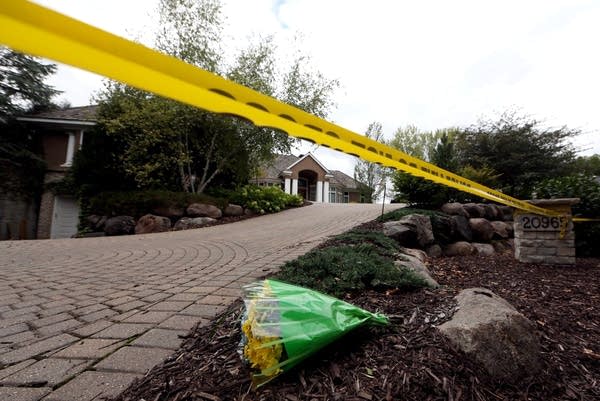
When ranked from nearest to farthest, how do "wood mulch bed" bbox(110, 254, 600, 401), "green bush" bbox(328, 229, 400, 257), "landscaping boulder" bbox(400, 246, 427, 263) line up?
"wood mulch bed" bbox(110, 254, 600, 401)
"green bush" bbox(328, 229, 400, 257)
"landscaping boulder" bbox(400, 246, 427, 263)

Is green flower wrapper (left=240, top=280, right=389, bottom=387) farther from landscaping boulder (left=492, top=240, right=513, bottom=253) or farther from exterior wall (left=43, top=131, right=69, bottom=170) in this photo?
exterior wall (left=43, top=131, right=69, bottom=170)

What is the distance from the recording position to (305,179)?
2892 cm

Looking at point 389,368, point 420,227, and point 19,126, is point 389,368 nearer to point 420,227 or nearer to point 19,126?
point 420,227

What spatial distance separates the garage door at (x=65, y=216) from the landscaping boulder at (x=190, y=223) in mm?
7088

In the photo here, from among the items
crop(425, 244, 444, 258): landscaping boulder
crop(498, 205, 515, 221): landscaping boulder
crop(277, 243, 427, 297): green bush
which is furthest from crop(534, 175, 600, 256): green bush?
crop(277, 243, 427, 297): green bush

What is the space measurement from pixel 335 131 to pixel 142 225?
941cm

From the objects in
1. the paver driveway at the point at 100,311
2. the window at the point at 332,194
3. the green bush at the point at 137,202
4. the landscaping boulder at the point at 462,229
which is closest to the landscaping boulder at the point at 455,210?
the landscaping boulder at the point at 462,229

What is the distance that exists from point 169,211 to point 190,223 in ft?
3.17

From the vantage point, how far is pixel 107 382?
1188 mm

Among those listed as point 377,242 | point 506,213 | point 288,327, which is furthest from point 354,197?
point 288,327

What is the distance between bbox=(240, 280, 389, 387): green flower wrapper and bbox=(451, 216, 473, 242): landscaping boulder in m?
5.56

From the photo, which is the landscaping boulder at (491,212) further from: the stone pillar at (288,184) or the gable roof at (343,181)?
the gable roof at (343,181)

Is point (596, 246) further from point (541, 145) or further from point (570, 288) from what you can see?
point (541, 145)

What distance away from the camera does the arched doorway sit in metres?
28.5
